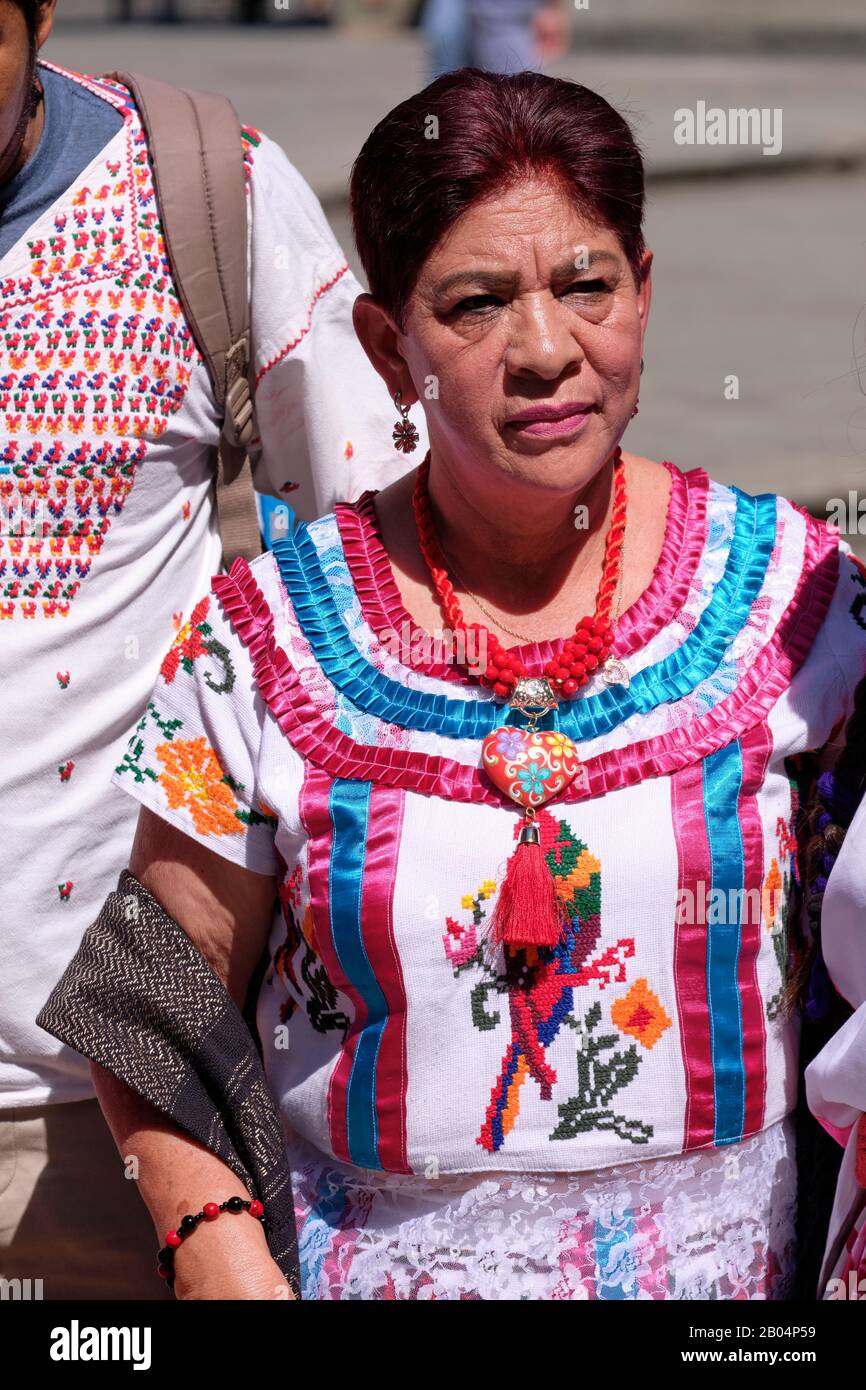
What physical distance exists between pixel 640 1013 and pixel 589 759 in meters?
0.29

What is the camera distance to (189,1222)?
1.97 meters

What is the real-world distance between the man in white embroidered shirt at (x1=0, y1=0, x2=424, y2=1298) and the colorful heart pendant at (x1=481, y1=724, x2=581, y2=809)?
0.68m

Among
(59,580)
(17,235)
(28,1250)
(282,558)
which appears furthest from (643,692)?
(28,1250)

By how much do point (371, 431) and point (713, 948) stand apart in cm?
96

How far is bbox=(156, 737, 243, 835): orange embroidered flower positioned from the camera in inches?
78.9

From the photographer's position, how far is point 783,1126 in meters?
2.07

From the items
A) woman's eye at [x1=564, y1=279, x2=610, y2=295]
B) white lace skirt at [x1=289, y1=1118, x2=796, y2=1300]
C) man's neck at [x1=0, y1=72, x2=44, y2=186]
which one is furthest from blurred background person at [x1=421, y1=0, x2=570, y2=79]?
white lace skirt at [x1=289, y1=1118, x2=796, y2=1300]

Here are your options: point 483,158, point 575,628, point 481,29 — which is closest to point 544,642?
point 575,628

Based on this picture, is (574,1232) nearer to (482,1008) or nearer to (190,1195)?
(482,1008)
